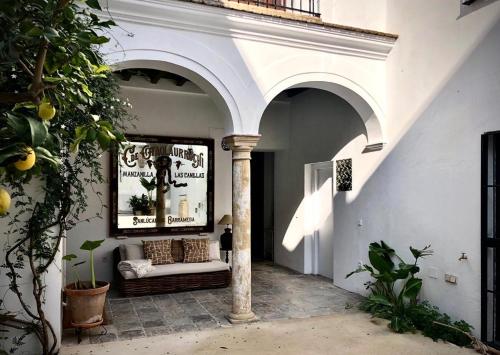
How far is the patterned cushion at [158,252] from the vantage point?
7.00m

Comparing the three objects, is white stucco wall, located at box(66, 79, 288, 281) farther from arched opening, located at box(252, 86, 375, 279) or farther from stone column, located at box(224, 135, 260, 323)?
stone column, located at box(224, 135, 260, 323)

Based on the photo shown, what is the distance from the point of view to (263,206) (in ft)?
34.3

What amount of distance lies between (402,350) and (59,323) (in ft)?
12.0

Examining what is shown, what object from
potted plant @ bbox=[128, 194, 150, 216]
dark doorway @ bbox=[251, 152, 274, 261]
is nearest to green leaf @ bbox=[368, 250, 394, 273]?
potted plant @ bbox=[128, 194, 150, 216]

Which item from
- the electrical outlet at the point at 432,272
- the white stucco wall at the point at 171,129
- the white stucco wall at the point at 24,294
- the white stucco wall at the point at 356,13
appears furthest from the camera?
the white stucco wall at the point at 171,129

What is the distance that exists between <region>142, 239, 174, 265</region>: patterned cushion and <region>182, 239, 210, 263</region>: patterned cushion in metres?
0.28

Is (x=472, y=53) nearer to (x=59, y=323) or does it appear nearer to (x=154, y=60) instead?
(x=154, y=60)

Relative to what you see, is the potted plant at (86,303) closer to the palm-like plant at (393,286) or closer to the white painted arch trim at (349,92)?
the white painted arch trim at (349,92)

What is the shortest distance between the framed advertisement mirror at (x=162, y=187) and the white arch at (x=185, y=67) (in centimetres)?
283

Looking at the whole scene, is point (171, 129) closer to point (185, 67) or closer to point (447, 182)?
point (185, 67)

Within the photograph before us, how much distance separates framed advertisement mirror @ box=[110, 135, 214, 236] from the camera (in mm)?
7637

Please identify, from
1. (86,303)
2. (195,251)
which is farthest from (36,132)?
(195,251)

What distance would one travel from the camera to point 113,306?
19.9 feet

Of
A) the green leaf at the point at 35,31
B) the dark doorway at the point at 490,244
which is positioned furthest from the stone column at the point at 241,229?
the green leaf at the point at 35,31
